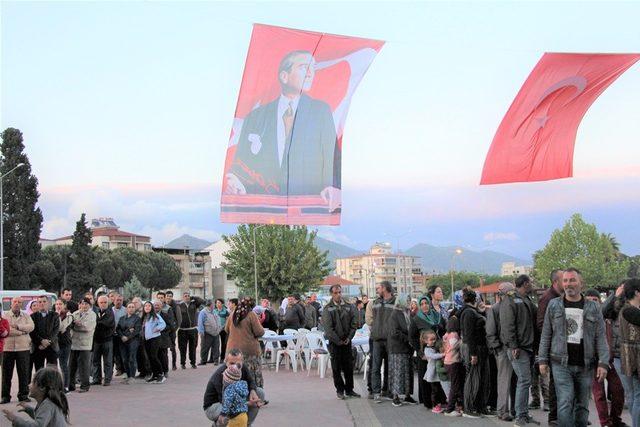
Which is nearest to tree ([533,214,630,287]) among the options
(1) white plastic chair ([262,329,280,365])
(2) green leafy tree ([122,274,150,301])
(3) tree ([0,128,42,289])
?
(2) green leafy tree ([122,274,150,301])

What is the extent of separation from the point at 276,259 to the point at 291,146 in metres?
49.8

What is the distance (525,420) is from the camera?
10.1m

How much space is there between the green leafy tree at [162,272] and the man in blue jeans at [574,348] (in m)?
96.8

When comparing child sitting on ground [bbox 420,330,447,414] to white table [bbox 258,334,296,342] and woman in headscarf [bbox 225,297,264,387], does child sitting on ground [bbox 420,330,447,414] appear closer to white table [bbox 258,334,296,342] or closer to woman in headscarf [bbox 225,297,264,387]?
woman in headscarf [bbox 225,297,264,387]

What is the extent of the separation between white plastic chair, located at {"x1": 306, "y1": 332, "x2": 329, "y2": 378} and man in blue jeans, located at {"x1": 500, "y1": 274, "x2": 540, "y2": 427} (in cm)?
777

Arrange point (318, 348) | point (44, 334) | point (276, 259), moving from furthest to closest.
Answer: point (276, 259)
point (318, 348)
point (44, 334)

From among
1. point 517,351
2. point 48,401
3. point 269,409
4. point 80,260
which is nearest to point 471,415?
point 517,351

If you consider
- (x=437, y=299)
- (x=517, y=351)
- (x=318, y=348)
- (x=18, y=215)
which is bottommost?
(x=318, y=348)

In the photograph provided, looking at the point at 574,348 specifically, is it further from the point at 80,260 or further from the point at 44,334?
the point at 80,260

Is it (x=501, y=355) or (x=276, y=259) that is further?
(x=276, y=259)

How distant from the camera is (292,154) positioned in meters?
10.9

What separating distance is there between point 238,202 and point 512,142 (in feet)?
16.1

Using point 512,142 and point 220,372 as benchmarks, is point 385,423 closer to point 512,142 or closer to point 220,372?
point 220,372

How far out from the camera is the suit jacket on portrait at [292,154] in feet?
35.0
